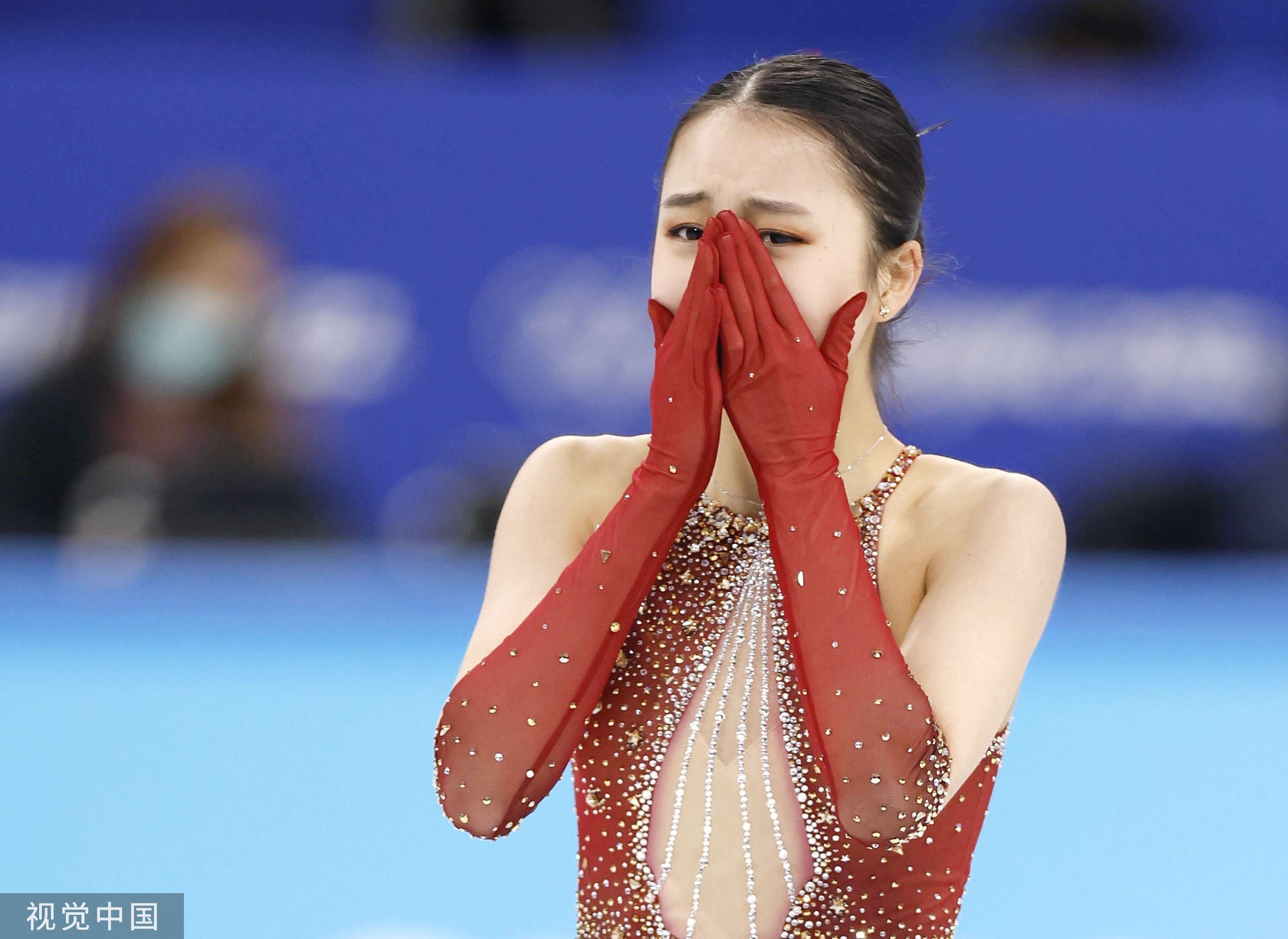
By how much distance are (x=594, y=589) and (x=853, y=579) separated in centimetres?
27

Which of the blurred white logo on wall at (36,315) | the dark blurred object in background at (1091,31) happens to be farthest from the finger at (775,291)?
the dark blurred object in background at (1091,31)

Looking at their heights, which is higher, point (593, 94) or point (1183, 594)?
point (593, 94)

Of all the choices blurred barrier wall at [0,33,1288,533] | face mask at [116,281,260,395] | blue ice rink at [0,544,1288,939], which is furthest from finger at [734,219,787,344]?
face mask at [116,281,260,395]

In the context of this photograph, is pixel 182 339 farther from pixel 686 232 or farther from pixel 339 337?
pixel 686 232

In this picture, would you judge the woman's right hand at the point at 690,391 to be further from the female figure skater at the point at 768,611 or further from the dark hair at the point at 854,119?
the dark hair at the point at 854,119

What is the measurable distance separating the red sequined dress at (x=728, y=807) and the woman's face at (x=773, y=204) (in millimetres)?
280

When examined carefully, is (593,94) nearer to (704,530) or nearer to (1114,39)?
(1114,39)

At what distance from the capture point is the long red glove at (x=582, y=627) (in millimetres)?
1655

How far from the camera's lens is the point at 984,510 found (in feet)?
5.79

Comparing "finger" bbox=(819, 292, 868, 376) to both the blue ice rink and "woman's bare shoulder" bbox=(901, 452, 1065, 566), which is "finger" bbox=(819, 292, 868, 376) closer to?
"woman's bare shoulder" bbox=(901, 452, 1065, 566)

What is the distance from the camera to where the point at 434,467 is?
16.5 ft

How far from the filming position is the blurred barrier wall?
498 cm

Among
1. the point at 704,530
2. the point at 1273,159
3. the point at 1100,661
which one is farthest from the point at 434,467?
the point at 704,530

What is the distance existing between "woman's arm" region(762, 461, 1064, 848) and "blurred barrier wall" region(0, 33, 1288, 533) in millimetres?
3242
